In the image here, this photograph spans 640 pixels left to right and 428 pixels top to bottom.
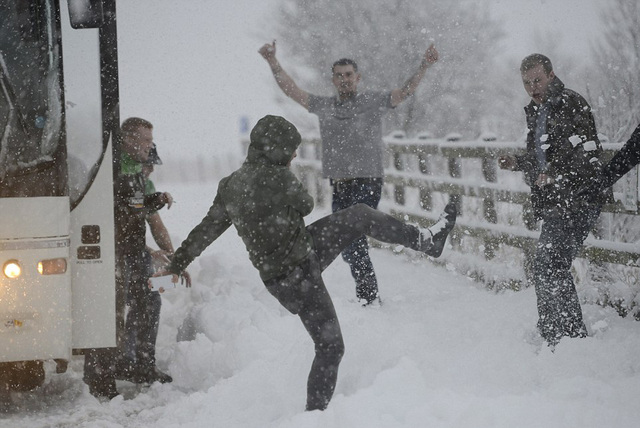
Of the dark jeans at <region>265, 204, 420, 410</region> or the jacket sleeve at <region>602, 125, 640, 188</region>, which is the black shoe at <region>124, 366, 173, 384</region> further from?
the jacket sleeve at <region>602, 125, 640, 188</region>

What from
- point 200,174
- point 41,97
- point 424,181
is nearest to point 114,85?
point 41,97

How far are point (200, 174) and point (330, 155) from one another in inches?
1301

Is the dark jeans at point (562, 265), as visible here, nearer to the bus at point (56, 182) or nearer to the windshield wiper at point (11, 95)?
the bus at point (56, 182)

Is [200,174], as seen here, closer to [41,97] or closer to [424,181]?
[424,181]

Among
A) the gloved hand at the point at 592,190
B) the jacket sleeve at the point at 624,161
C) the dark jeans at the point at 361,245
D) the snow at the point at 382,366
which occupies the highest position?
the jacket sleeve at the point at 624,161

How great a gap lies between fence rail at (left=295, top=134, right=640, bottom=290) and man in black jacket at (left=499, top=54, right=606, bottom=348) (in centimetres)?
102

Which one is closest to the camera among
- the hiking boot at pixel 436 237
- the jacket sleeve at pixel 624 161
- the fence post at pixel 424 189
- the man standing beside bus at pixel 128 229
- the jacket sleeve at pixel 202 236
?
the jacket sleeve at pixel 202 236

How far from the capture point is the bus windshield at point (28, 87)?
5.14m

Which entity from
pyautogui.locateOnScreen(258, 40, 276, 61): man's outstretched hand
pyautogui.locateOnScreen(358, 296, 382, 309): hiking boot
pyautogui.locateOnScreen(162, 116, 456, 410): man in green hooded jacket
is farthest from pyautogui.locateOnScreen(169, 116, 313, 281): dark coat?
pyautogui.locateOnScreen(358, 296, 382, 309): hiking boot

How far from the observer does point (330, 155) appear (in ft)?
23.2

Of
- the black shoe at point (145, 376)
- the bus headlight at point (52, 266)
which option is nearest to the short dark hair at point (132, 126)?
the bus headlight at point (52, 266)

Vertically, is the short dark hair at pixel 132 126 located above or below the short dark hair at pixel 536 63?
below

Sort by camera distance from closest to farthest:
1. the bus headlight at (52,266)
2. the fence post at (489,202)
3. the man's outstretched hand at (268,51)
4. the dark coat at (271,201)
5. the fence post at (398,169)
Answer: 1. the dark coat at (271,201)
2. the bus headlight at (52,266)
3. the man's outstretched hand at (268,51)
4. the fence post at (489,202)
5. the fence post at (398,169)

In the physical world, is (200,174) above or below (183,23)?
below
